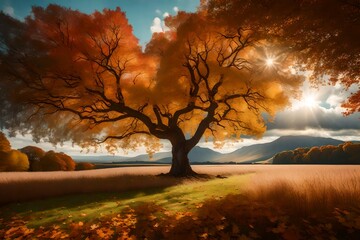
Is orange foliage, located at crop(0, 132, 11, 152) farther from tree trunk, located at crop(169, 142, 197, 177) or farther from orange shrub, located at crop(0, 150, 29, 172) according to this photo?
tree trunk, located at crop(169, 142, 197, 177)

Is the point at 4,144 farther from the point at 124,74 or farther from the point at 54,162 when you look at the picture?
the point at 124,74

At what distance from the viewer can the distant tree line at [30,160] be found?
104ft

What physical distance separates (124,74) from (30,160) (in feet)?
78.6

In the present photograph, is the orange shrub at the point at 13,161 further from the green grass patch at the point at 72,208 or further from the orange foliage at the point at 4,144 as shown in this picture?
the green grass patch at the point at 72,208

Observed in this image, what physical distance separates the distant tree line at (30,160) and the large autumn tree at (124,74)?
1501 centimetres

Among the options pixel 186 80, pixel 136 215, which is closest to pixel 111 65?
pixel 186 80

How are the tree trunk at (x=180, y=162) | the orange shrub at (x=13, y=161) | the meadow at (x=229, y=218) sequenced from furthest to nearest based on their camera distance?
the orange shrub at (x=13, y=161) → the tree trunk at (x=180, y=162) → the meadow at (x=229, y=218)

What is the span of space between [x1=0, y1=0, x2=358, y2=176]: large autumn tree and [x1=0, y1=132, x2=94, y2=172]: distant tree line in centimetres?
1501

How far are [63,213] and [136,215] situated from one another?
3434 millimetres

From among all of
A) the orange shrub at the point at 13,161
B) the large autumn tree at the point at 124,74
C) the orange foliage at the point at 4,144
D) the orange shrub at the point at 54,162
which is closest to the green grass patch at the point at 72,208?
the large autumn tree at the point at 124,74

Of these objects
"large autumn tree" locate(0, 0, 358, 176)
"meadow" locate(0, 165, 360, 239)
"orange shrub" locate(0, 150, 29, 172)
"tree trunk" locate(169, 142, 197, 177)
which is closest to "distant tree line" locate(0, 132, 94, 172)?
"orange shrub" locate(0, 150, 29, 172)

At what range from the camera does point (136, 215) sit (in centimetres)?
863

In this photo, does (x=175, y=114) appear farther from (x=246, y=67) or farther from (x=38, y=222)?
(x=38, y=222)

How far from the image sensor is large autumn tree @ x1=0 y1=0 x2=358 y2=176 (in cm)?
1733
